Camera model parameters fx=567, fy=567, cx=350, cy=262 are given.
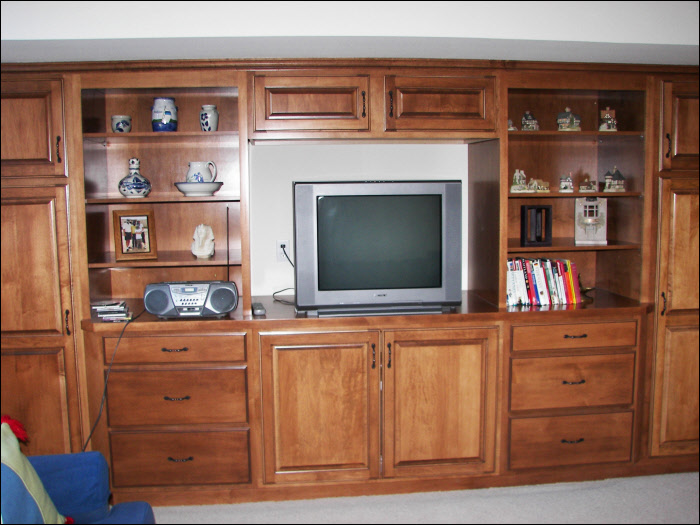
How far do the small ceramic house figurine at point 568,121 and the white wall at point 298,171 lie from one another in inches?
19.0

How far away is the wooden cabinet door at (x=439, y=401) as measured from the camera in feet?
8.27

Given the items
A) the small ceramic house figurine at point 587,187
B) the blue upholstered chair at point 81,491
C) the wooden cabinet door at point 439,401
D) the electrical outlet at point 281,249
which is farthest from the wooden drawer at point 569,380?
the blue upholstered chair at point 81,491

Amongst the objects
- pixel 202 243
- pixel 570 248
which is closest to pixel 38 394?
pixel 202 243

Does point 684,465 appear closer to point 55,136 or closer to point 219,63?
point 219,63

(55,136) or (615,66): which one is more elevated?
(615,66)

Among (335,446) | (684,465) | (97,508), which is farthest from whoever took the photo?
(684,465)

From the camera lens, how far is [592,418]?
8.59 ft

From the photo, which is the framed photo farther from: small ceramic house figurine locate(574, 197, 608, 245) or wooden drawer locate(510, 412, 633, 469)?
small ceramic house figurine locate(574, 197, 608, 245)

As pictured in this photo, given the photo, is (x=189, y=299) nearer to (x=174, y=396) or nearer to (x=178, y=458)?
(x=174, y=396)

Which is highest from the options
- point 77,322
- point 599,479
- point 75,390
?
point 77,322

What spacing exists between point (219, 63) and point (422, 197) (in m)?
1.05

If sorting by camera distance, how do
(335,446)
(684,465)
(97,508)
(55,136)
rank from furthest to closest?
(684,465), (335,446), (55,136), (97,508)

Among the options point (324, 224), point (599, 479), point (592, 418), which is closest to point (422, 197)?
point (324, 224)

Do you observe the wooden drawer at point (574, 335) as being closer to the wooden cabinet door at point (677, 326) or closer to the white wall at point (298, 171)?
the wooden cabinet door at point (677, 326)
